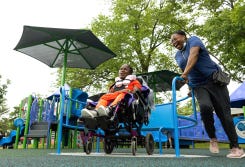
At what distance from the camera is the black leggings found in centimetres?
331

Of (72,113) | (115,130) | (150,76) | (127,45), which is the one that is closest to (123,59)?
(127,45)

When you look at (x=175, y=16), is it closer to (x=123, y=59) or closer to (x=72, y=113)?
(x=123, y=59)

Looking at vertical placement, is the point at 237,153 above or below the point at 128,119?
below

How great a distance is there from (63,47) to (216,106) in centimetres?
509

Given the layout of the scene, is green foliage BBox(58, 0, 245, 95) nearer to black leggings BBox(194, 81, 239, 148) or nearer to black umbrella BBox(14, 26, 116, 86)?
black umbrella BBox(14, 26, 116, 86)

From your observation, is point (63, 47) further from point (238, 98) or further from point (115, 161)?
point (238, 98)

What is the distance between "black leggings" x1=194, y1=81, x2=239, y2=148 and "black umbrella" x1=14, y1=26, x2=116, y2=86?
3891mm

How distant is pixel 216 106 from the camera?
11.2 ft

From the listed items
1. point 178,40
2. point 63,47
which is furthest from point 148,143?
point 63,47

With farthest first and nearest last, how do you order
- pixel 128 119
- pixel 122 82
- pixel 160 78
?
pixel 160 78 < pixel 122 82 < pixel 128 119

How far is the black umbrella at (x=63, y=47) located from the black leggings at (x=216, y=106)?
12.8ft

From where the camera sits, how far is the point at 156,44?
1909cm

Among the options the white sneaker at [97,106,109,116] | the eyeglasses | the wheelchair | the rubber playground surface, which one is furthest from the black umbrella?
the rubber playground surface

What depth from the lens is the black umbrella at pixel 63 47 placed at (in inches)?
263
